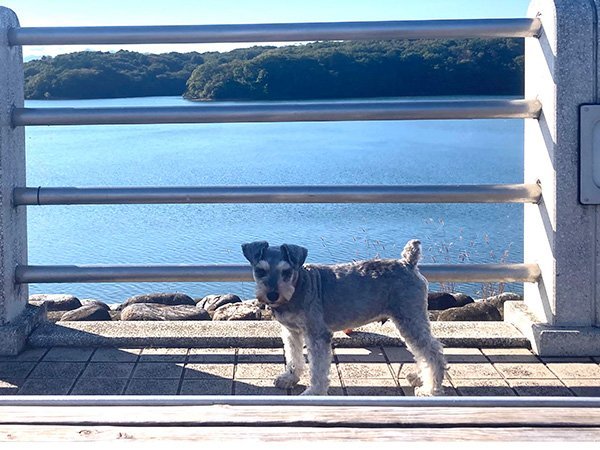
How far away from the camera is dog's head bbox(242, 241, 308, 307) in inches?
166

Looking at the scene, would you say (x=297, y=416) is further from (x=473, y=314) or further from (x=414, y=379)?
(x=473, y=314)

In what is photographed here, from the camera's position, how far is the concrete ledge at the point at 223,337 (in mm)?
5090

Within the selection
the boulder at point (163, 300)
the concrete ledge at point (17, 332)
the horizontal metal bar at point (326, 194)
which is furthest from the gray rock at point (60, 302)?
the horizontal metal bar at point (326, 194)

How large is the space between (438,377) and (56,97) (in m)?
6.57

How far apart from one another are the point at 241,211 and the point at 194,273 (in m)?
7.67

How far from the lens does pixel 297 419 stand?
2312 mm

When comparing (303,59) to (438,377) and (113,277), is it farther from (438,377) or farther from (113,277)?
(438,377)

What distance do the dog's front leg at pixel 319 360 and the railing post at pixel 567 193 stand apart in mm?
1369

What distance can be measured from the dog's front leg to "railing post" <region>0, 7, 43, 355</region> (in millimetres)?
1778

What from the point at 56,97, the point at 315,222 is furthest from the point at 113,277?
the point at 315,222

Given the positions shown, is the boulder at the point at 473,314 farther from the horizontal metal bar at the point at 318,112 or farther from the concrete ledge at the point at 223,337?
the horizontal metal bar at the point at 318,112

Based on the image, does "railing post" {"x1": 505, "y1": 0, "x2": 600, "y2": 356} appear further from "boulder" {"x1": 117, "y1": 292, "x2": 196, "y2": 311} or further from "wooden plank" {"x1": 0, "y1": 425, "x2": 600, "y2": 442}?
"boulder" {"x1": 117, "y1": 292, "x2": 196, "y2": 311}

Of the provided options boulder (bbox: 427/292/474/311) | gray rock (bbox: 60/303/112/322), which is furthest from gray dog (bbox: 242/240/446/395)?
boulder (bbox: 427/292/474/311)

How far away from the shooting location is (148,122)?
16.6ft
